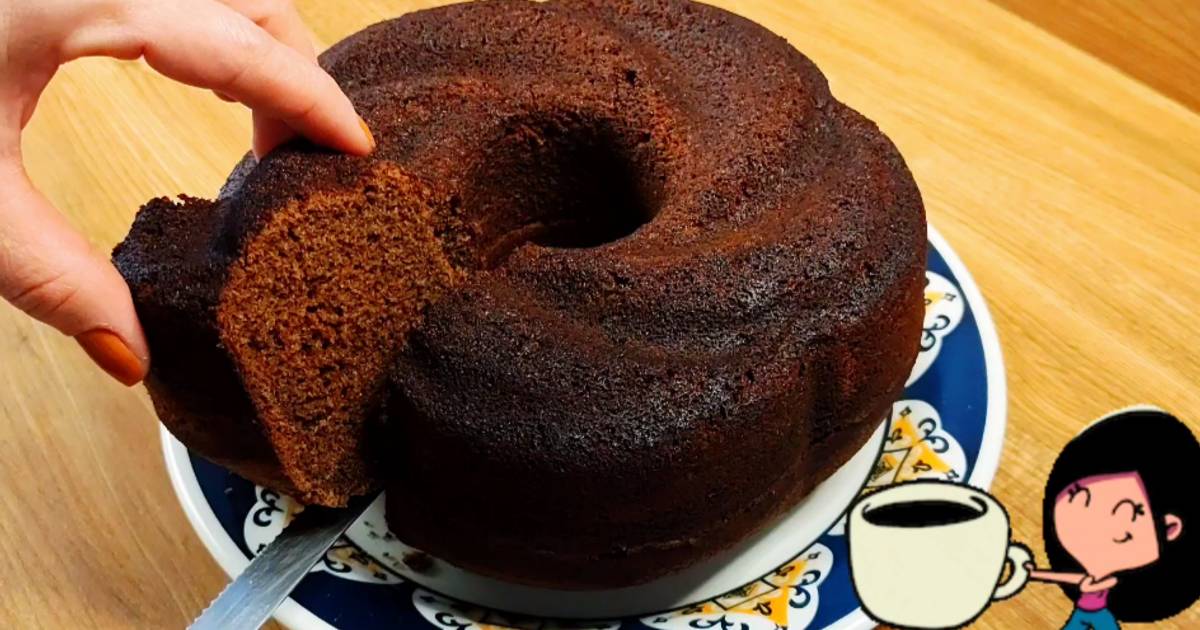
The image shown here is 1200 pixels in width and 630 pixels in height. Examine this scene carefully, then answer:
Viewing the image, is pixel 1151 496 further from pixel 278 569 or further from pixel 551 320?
pixel 278 569

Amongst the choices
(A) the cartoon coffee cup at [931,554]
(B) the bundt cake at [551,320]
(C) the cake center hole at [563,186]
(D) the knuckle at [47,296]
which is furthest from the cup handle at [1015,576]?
(D) the knuckle at [47,296]

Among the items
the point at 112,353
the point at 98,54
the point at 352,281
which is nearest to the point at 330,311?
the point at 352,281

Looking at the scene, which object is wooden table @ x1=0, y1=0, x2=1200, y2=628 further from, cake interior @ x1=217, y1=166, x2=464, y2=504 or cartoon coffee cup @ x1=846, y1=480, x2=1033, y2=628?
cake interior @ x1=217, y1=166, x2=464, y2=504

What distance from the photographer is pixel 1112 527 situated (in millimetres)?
1176

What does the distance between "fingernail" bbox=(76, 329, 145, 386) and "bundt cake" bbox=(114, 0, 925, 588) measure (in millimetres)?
36

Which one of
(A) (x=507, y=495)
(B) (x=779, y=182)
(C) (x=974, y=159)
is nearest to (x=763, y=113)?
(B) (x=779, y=182)

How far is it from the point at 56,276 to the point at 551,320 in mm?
464

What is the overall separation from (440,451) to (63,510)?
25.5 inches

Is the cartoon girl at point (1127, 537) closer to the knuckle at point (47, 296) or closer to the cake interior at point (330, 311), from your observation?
the cake interior at point (330, 311)

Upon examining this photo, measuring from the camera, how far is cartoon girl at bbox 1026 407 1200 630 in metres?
1.17

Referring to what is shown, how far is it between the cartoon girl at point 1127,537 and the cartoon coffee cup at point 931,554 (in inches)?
2.3

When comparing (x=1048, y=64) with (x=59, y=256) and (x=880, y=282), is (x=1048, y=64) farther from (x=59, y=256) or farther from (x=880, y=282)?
(x=59, y=256)

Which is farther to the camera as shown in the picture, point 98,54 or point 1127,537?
point 1127,537

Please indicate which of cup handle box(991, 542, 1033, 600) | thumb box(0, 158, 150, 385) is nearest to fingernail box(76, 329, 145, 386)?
thumb box(0, 158, 150, 385)
